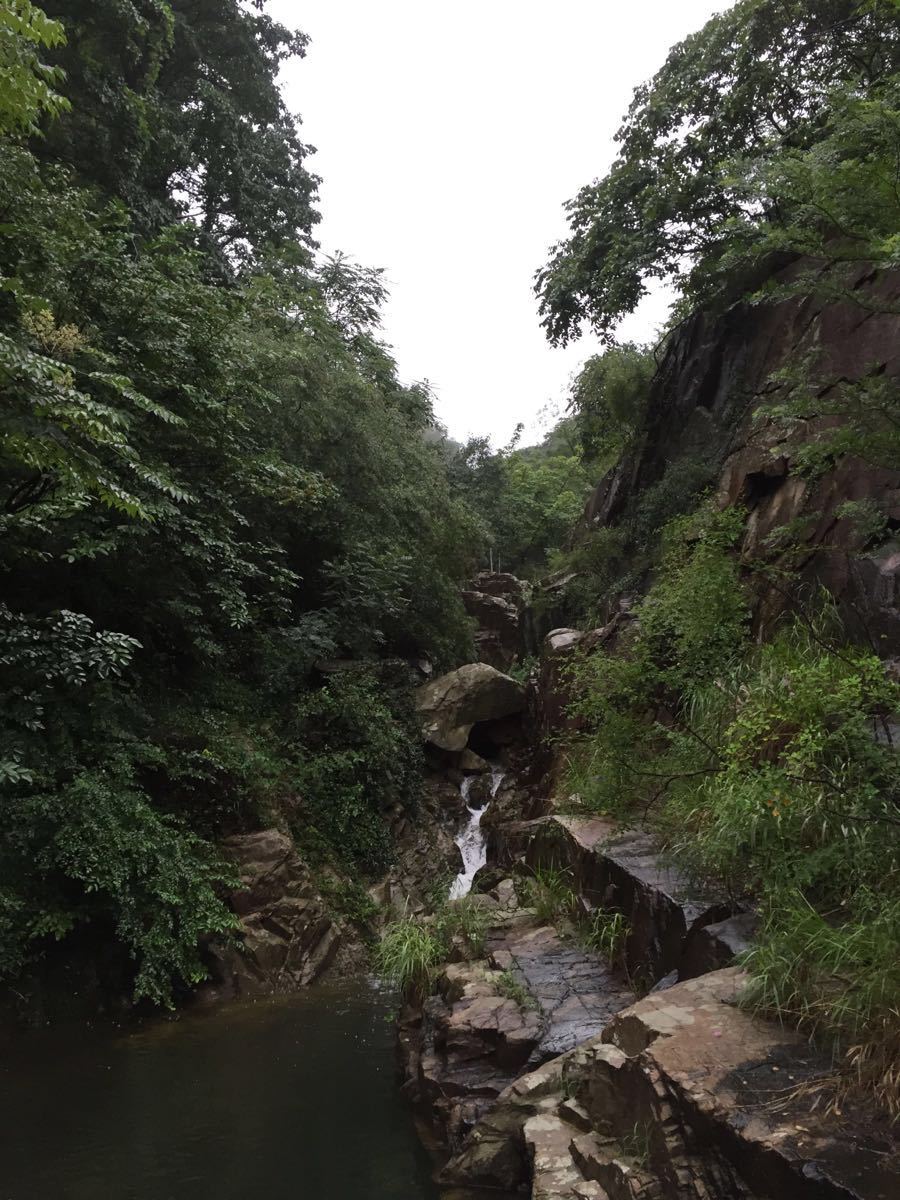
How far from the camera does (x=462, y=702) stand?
1387 cm

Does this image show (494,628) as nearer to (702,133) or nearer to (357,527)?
(357,527)

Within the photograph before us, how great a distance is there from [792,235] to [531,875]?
603cm

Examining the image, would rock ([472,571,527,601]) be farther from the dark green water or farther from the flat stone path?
the flat stone path

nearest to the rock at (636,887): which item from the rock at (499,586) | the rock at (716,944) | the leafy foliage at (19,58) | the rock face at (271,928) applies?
the rock at (716,944)

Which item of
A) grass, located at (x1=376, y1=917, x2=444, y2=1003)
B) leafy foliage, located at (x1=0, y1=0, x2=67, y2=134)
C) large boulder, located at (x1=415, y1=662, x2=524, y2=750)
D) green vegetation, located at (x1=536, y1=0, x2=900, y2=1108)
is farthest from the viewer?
large boulder, located at (x1=415, y1=662, x2=524, y2=750)

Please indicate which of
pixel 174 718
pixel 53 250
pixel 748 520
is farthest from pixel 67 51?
pixel 748 520

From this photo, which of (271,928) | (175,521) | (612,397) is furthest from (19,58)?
(612,397)

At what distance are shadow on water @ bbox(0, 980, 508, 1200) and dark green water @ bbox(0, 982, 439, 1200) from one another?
1cm

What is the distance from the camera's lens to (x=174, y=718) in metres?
9.43

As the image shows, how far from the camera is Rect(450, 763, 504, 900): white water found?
11289 millimetres

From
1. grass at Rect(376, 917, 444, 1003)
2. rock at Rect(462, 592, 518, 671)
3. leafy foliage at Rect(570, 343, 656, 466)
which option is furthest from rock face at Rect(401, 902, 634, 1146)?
rock at Rect(462, 592, 518, 671)

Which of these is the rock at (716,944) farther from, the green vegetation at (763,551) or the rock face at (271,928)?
the rock face at (271,928)

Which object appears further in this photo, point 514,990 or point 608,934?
point 608,934

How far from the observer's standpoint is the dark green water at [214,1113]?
4750 mm
